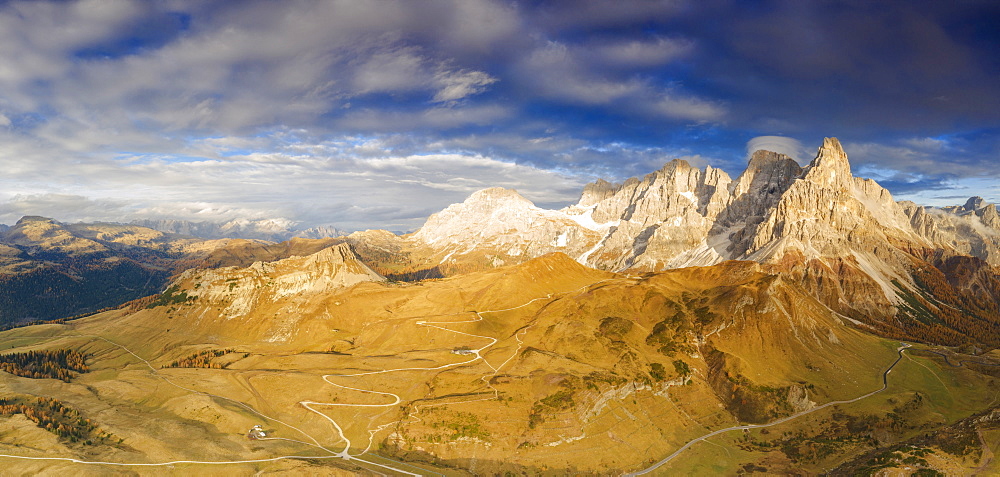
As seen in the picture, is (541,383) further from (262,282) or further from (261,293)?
(262,282)

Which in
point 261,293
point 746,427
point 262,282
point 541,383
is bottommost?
point 746,427

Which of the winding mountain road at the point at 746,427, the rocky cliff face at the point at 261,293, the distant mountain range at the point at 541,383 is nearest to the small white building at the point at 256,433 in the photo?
the distant mountain range at the point at 541,383

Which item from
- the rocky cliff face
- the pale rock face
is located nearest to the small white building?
the rocky cliff face

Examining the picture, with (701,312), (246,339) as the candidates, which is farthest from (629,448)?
(246,339)

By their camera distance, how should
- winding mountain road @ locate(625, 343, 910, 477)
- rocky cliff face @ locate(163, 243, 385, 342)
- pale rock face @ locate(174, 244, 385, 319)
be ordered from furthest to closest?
pale rock face @ locate(174, 244, 385, 319) < rocky cliff face @ locate(163, 243, 385, 342) < winding mountain road @ locate(625, 343, 910, 477)

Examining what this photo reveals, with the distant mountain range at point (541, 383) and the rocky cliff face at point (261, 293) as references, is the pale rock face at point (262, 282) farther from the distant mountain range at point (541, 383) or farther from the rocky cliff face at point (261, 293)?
the distant mountain range at point (541, 383)

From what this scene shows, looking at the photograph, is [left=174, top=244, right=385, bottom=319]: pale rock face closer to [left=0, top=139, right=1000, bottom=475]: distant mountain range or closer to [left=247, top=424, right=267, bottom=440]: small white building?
[left=0, top=139, right=1000, bottom=475]: distant mountain range

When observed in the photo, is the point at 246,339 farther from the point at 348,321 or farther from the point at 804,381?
the point at 804,381

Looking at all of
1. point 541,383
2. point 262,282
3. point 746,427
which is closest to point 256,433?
point 541,383

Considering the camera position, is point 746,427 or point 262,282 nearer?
point 746,427

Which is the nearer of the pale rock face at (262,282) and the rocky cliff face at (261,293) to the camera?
the rocky cliff face at (261,293)

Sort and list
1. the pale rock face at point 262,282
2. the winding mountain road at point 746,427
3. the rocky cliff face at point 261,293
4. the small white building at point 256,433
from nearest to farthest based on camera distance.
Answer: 1. the winding mountain road at point 746,427
2. the small white building at point 256,433
3. the rocky cliff face at point 261,293
4. the pale rock face at point 262,282

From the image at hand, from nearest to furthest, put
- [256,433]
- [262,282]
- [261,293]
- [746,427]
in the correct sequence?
[256,433], [746,427], [261,293], [262,282]
